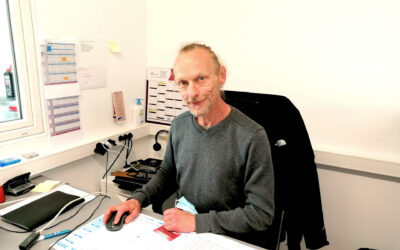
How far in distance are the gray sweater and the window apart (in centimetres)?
81

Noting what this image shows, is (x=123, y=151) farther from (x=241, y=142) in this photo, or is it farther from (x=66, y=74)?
(x=241, y=142)

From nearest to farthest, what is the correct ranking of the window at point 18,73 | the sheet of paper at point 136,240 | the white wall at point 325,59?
the sheet of paper at point 136,240 < the window at point 18,73 < the white wall at point 325,59

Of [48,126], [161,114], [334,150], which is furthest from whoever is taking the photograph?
[161,114]

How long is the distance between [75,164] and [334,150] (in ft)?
5.42

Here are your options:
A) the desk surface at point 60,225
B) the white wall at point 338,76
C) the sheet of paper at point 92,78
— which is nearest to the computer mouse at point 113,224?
the desk surface at point 60,225

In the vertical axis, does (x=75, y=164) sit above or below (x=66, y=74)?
below

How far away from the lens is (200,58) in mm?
1134

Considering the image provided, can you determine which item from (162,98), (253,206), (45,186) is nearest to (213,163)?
(253,206)

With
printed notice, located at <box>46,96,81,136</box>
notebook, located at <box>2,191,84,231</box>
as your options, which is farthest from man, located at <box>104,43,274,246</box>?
printed notice, located at <box>46,96,81,136</box>

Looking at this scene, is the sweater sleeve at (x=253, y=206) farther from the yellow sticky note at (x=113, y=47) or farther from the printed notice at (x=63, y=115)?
the yellow sticky note at (x=113, y=47)

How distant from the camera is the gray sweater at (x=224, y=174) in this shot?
1109mm

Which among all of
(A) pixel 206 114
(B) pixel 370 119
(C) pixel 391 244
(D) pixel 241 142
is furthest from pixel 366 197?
(A) pixel 206 114

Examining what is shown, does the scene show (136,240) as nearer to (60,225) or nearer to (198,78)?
(60,225)

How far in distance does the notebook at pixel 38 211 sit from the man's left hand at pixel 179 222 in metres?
0.47
